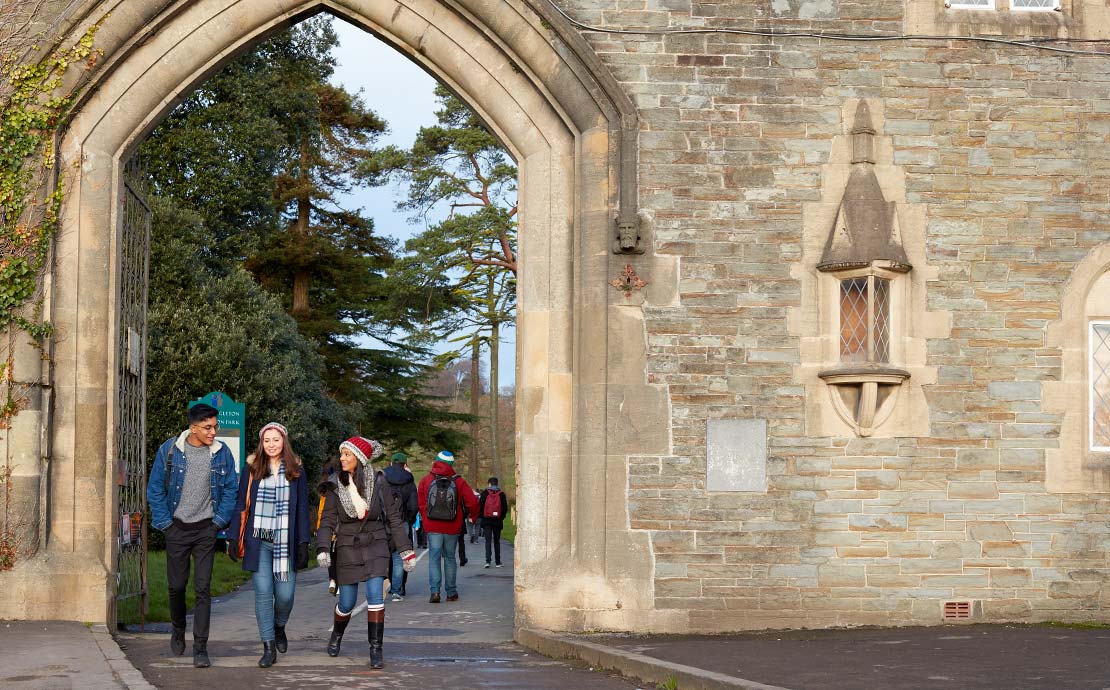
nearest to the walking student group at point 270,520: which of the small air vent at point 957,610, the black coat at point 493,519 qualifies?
the small air vent at point 957,610

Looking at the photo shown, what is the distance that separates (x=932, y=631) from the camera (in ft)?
36.4

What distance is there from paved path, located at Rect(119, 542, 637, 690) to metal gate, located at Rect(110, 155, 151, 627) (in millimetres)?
650

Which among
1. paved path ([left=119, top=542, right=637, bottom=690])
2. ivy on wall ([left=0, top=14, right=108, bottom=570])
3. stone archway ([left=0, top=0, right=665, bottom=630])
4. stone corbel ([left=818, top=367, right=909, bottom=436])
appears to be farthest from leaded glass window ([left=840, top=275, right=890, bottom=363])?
ivy on wall ([left=0, top=14, right=108, bottom=570])

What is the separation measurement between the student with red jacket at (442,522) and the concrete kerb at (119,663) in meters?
5.36

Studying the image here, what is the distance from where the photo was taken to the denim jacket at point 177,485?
9453mm

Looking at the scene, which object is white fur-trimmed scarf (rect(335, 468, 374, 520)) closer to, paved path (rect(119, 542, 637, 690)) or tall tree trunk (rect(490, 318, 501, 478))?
paved path (rect(119, 542, 637, 690))

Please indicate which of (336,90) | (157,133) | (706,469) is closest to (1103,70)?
(706,469)

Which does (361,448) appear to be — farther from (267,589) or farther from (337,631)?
(337,631)

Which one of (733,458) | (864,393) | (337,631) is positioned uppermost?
(864,393)

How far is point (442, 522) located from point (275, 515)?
659 cm

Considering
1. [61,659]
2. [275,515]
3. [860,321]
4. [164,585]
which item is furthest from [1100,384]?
[164,585]

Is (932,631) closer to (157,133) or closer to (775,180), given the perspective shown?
(775,180)

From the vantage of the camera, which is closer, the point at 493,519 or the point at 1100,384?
the point at 1100,384

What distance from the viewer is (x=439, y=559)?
52.0ft
